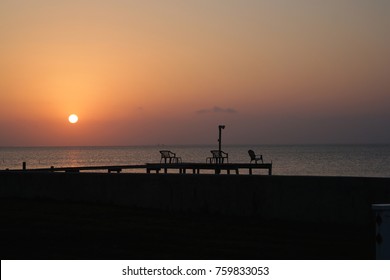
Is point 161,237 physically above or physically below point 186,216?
below

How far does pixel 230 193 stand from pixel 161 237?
361 centimetres

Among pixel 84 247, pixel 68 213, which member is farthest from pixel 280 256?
pixel 68 213

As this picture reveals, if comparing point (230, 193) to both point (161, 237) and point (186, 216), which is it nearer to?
point (186, 216)

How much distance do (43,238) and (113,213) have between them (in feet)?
12.5

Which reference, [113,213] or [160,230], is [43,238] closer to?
[160,230]

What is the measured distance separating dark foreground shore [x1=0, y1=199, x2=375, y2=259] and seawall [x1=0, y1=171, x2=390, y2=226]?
0.31 m

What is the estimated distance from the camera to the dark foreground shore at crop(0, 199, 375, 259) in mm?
10398

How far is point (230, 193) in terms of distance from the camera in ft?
50.2

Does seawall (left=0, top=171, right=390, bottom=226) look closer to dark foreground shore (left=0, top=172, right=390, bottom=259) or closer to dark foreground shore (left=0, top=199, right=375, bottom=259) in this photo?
dark foreground shore (left=0, top=172, right=390, bottom=259)

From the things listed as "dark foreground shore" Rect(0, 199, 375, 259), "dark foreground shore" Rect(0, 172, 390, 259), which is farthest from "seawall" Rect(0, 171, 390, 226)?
"dark foreground shore" Rect(0, 199, 375, 259)

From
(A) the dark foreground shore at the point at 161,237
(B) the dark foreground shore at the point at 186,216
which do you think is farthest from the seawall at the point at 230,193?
(A) the dark foreground shore at the point at 161,237

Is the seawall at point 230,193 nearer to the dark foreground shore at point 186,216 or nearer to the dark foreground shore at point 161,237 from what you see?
the dark foreground shore at point 186,216

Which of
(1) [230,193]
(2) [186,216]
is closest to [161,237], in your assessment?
(2) [186,216]

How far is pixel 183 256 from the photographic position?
33.2ft
